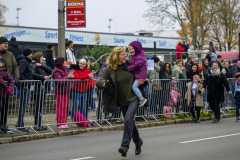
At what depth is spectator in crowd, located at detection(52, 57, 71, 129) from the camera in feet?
37.1

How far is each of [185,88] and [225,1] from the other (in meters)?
31.3

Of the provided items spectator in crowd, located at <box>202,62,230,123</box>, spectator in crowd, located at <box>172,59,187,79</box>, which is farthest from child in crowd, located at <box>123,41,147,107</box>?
spectator in crowd, located at <box>172,59,187,79</box>

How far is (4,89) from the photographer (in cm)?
989

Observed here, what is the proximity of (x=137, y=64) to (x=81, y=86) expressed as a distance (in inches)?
184

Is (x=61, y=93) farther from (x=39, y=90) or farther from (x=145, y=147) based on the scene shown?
(x=145, y=147)

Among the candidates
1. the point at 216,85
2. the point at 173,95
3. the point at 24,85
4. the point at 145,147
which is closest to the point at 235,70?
the point at 216,85

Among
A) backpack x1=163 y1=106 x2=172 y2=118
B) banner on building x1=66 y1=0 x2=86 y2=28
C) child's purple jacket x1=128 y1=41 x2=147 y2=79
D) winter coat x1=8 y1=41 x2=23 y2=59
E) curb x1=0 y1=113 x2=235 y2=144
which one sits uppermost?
banner on building x1=66 y1=0 x2=86 y2=28

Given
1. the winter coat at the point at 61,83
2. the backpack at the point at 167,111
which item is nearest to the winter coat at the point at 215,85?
the backpack at the point at 167,111

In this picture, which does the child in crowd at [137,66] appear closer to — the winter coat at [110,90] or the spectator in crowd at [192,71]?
the winter coat at [110,90]

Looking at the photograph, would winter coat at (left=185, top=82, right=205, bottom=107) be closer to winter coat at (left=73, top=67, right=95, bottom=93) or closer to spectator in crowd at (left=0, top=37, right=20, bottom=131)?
winter coat at (left=73, top=67, right=95, bottom=93)

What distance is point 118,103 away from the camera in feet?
25.0

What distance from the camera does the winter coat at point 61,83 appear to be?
11311mm

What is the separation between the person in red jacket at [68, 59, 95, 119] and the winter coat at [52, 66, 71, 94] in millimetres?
224

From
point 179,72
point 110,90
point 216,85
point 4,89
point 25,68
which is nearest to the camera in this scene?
point 110,90
